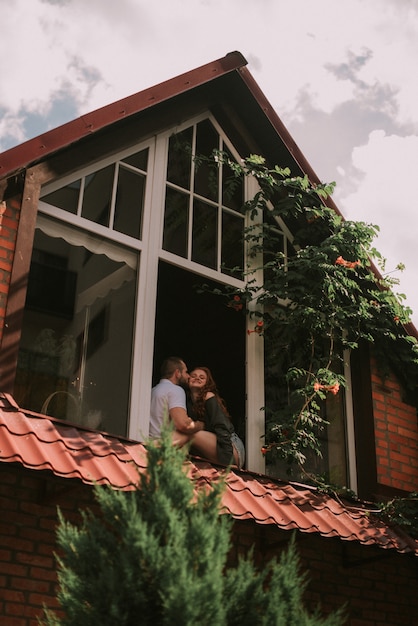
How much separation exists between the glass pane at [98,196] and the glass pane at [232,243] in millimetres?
1421

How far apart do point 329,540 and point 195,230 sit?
3243 millimetres

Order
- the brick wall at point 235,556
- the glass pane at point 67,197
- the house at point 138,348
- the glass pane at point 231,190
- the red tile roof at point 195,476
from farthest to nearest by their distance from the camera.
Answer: the glass pane at point 231,190
the glass pane at point 67,197
the house at point 138,348
the brick wall at point 235,556
the red tile roof at point 195,476

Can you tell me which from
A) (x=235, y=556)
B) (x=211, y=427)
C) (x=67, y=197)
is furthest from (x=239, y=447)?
(x=67, y=197)

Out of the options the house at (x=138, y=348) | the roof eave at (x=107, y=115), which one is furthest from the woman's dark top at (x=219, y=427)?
the roof eave at (x=107, y=115)

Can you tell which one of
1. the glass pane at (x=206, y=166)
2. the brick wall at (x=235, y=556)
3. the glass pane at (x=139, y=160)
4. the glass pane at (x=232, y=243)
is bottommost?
the brick wall at (x=235, y=556)

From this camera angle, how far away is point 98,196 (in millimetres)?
7359

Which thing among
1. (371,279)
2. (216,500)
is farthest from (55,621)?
(371,279)

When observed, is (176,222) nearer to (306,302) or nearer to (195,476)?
(306,302)

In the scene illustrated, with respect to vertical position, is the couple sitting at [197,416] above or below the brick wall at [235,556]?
above

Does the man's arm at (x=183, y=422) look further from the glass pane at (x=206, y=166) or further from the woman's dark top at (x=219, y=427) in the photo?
the glass pane at (x=206, y=166)

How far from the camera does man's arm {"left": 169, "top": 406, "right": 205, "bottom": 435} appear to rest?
275 inches

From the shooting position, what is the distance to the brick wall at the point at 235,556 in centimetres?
535

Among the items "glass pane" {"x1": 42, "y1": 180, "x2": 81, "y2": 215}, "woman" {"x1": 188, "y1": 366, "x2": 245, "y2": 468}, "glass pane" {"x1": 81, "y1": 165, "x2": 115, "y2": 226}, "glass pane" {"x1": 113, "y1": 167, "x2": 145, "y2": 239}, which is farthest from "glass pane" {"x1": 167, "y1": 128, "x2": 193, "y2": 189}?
"woman" {"x1": 188, "y1": 366, "x2": 245, "y2": 468}

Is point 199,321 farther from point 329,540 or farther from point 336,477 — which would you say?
point 329,540
